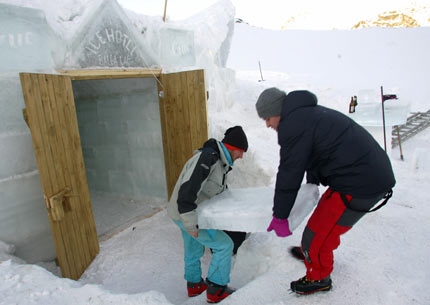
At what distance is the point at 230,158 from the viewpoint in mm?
2621

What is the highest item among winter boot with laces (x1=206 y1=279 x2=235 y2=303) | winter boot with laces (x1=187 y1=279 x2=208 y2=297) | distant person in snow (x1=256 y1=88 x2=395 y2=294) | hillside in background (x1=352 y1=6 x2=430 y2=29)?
hillside in background (x1=352 y1=6 x2=430 y2=29)

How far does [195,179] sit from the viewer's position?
2.40 meters

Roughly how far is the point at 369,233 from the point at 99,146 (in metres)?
5.05

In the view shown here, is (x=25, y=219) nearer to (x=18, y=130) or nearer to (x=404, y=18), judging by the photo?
(x=18, y=130)

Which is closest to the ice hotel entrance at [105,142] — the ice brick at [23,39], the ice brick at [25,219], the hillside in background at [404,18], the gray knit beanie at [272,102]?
the ice brick at [23,39]

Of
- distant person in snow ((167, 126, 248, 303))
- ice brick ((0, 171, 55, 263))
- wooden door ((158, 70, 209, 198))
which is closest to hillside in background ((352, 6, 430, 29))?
wooden door ((158, 70, 209, 198))

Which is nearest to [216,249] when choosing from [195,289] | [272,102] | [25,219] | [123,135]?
[195,289]

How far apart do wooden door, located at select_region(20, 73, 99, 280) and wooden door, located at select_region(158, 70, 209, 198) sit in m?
1.54

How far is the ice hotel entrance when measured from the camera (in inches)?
116

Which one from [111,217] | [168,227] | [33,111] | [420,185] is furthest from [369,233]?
[111,217]

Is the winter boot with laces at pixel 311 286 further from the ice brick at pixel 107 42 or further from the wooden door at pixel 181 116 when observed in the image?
the ice brick at pixel 107 42

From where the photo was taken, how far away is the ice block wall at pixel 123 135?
17.0 ft

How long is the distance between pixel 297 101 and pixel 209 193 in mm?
1195

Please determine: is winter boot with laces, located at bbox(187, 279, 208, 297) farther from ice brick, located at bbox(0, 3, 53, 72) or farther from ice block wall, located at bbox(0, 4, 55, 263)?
ice brick, located at bbox(0, 3, 53, 72)
